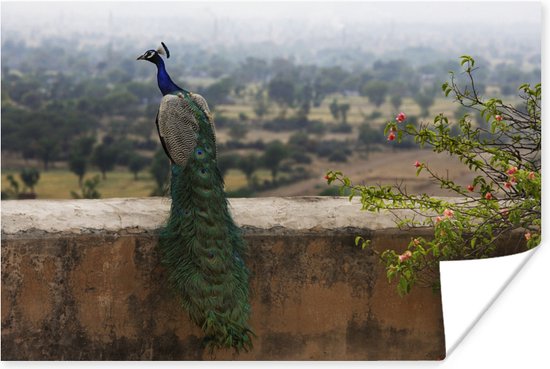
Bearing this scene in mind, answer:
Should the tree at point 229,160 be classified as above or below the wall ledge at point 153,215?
below

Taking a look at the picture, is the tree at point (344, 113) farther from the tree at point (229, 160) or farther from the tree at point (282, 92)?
the tree at point (229, 160)

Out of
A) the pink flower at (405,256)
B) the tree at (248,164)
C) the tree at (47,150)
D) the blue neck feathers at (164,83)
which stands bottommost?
the tree at (248,164)

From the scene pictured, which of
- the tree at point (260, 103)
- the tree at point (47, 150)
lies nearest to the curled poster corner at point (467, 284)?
the tree at point (47, 150)

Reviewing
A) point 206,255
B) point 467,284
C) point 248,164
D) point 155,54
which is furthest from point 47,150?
point 467,284

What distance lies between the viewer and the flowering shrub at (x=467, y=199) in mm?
3719

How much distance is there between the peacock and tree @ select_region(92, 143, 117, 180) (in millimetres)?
14940

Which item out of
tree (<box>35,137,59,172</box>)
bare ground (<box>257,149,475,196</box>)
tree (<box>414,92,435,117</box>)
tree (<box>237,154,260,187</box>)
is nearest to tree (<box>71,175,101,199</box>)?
tree (<box>35,137,59,172</box>)

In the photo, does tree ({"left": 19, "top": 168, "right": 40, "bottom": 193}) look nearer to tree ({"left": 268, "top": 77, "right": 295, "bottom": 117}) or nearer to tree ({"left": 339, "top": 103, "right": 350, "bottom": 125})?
tree ({"left": 268, "top": 77, "right": 295, "bottom": 117})

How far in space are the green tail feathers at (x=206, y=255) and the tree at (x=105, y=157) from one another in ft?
49.1

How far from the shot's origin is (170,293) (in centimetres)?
368

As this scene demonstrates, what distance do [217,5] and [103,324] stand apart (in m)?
14.1

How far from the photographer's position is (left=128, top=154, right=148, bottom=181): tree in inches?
701

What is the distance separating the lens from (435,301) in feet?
12.6

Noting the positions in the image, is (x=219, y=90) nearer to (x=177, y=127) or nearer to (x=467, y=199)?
(x=467, y=199)
